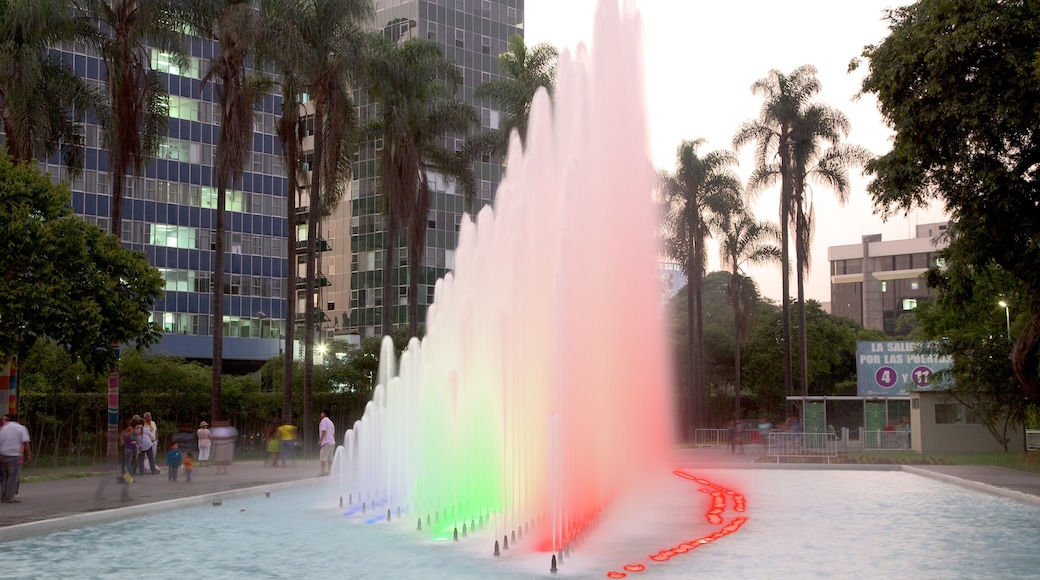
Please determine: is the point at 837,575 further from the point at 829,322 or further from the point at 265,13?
the point at 829,322

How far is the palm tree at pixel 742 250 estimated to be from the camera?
7219 cm

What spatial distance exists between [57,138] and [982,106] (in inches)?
1168

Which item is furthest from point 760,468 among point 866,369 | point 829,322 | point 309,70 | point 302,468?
point 829,322

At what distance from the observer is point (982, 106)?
82.8 feet

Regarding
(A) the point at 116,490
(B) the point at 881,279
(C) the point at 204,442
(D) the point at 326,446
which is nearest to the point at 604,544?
(A) the point at 116,490

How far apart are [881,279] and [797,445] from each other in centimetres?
10821

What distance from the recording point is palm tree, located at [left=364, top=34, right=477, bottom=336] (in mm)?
49188

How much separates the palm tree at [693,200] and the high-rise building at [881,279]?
252 ft

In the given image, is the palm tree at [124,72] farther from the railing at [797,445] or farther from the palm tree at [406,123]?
the railing at [797,445]

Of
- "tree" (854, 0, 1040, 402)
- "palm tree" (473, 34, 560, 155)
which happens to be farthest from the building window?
"palm tree" (473, 34, 560, 155)

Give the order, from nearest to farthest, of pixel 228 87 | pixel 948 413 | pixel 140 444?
1. pixel 140 444
2. pixel 228 87
3. pixel 948 413

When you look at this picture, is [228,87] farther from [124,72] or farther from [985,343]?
[985,343]

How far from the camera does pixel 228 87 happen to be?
1631 inches

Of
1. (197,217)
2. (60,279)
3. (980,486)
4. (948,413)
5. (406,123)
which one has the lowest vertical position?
(980,486)
